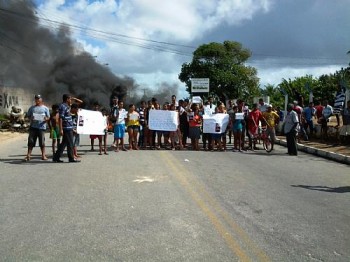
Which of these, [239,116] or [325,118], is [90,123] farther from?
[325,118]

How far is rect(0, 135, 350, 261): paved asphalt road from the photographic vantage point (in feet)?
15.1

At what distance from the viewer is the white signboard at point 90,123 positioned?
40.5 ft

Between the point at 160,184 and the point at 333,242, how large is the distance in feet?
12.3

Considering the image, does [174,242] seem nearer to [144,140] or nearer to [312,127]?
[144,140]

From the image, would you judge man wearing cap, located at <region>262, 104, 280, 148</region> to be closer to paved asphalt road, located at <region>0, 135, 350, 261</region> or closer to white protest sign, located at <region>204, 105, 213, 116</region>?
white protest sign, located at <region>204, 105, 213, 116</region>

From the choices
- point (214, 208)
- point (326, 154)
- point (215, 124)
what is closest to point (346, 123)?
point (326, 154)

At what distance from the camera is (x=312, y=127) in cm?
1892

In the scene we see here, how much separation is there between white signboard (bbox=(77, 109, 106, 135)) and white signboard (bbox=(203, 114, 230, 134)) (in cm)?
357

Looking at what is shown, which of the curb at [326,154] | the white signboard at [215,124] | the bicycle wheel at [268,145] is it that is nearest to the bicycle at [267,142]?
the bicycle wheel at [268,145]

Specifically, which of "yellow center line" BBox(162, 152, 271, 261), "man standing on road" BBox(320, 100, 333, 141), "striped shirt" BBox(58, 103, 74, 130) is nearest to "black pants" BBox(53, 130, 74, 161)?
"striped shirt" BBox(58, 103, 74, 130)

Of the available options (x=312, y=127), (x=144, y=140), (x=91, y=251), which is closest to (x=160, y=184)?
(x=91, y=251)

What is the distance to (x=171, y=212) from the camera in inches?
240

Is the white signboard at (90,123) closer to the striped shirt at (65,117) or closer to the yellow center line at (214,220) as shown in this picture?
the striped shirt at (65,117)

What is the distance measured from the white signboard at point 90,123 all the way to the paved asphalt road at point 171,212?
6.11 feet
